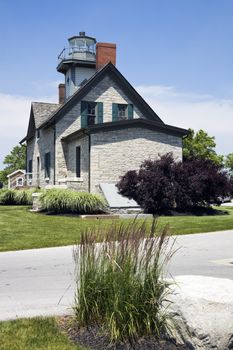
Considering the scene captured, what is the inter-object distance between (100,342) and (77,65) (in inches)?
1281

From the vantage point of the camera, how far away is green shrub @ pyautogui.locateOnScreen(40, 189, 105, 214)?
20.2 meters

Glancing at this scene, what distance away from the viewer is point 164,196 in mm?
21438

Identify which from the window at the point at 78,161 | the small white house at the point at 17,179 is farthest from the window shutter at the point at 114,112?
the small white house at the point at 17,179

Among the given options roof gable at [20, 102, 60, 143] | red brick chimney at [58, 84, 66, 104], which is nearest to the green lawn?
roof gable at [20, 102, 60, 143]

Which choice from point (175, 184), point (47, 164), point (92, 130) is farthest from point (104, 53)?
point (175, 184)

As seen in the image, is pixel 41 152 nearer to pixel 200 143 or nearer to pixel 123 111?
pixel 123 111

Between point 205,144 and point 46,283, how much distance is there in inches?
1608

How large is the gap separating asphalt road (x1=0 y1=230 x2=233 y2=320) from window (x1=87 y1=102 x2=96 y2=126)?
57.0ft

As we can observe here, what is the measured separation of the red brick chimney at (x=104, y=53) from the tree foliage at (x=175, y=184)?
37.8 ft

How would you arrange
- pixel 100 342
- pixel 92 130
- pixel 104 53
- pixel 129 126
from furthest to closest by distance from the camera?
pixel 104 53 < pixel 129 126 < pixel 92 130 < pixel 100 342

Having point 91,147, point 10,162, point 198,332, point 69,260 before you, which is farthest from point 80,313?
point 10,162

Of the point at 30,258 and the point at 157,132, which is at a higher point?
the point at 157,132

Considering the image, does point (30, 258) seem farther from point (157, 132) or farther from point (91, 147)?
point (157, 132)

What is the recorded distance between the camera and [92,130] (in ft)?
79.5
